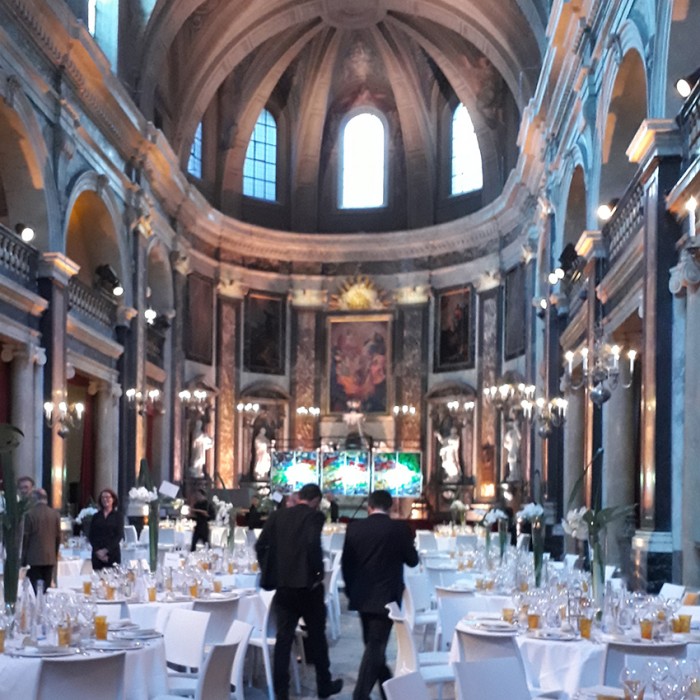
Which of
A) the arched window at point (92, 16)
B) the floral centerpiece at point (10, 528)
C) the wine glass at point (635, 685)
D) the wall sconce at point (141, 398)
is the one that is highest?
the arched window at point (92, 16)

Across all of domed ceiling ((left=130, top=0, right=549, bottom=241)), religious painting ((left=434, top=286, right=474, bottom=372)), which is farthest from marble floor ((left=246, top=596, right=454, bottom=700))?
religious painting ((left=434, top=286, right=474, bottom=372))

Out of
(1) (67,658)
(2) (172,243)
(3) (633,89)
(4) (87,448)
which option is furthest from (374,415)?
(1) (67,658)

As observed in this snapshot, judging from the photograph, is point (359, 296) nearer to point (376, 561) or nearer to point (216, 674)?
point (376, 561)

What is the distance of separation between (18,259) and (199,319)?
1069cm

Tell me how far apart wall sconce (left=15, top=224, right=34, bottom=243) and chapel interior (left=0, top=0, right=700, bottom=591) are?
0.04 m

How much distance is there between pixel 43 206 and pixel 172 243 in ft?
26.4

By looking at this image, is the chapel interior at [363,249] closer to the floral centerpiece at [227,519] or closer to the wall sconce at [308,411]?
the wall sconce at [308,411]

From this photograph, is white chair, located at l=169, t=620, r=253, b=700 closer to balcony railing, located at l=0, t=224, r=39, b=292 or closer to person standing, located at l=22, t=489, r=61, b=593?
person standing, located at l=22, t=489, r=61, b=593

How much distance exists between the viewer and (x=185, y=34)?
25.0 metres

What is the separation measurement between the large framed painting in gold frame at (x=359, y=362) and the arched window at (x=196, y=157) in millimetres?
4817

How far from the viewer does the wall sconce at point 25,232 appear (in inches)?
655

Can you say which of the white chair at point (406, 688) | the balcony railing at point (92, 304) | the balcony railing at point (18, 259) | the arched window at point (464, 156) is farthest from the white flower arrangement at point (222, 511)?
the white chair at point (406, 688)

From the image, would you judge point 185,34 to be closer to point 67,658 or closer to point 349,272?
point 349,272

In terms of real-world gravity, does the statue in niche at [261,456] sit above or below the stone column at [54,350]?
below
